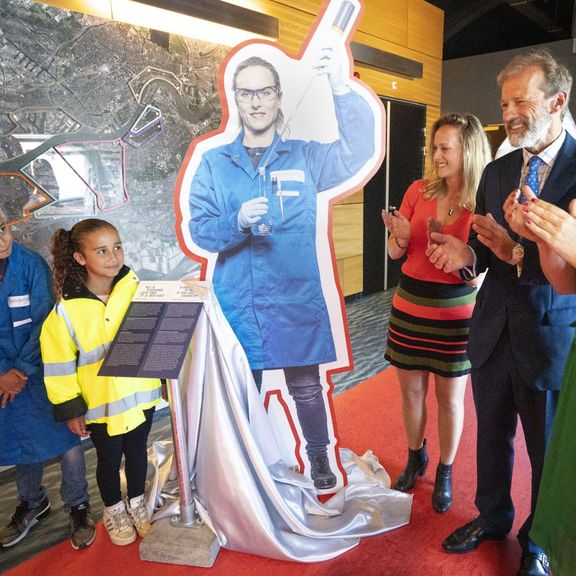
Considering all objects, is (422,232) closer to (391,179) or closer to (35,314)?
(35,314)

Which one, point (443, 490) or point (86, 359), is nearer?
point (86, 359)

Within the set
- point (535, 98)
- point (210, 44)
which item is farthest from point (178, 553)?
point (210, 44)

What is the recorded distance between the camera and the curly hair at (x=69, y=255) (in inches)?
72.2

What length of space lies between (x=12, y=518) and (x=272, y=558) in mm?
1131

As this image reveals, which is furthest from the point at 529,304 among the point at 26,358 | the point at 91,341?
the point at 26,358

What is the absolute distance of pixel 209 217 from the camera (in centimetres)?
183

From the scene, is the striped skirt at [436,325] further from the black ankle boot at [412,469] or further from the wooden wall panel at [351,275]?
the wooden wall panel at [351,275]

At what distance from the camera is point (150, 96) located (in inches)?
116

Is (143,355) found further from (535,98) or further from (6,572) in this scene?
(535,98)

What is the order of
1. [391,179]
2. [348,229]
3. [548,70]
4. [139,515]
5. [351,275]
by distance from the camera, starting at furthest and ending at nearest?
1. [391,179]
2. [351,275]
3. [348,229]
4. [139,515]
5. [548,70]

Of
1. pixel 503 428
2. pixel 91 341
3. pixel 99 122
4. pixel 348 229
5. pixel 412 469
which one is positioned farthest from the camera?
pixel 348 229

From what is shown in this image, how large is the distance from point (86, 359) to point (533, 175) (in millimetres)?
1660

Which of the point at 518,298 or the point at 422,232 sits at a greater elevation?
the point at 422,232

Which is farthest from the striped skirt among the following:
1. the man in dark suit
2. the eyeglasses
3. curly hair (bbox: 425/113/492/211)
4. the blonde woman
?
the eyeglasses
